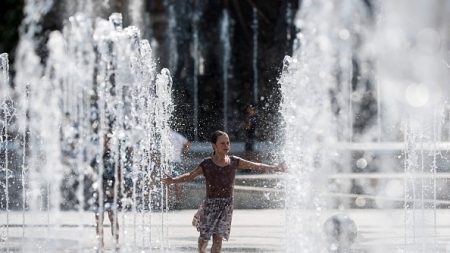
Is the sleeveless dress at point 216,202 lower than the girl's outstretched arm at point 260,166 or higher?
lower

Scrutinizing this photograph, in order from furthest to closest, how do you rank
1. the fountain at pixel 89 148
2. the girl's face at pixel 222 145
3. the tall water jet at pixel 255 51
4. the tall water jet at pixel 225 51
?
the tall water jet at pixel 225 51
the tall water jet at pixel 255 51
the fountain at pixel 89 148
the girl's face at pixel 222 145

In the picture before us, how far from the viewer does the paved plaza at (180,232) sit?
27.9ft

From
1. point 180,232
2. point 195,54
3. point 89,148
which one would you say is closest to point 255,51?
point 195,54

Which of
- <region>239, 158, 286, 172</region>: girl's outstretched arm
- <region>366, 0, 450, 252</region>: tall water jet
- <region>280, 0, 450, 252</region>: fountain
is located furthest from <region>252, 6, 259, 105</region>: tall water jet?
<region>239, 158, 286, 172</region>: girl's outstretched arm

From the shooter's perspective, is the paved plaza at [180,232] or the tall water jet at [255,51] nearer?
the paved plaza at [180,232]

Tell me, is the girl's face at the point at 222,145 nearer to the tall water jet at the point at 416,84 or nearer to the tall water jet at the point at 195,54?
the tall water jet at the point at 416,84

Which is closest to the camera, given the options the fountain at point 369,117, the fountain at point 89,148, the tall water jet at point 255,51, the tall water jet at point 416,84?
the fountain at point 89,148

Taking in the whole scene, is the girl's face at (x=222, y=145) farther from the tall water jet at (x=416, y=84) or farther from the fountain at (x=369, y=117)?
the tall water jet at (x=416, y=84)

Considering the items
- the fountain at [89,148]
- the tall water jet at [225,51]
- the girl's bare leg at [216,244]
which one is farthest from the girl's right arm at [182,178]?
the tall water jet at [225,51]

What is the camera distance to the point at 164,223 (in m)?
10.5

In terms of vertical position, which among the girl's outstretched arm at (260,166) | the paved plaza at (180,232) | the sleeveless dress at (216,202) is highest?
the girl's outstretched arm at (260,166)

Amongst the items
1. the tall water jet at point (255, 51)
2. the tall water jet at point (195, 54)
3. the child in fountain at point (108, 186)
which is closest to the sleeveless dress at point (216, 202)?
the child in fountain at point (108, 186)

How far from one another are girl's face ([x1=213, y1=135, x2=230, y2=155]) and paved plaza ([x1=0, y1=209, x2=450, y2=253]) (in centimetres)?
142

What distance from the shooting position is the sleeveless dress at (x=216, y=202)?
22.2ft
